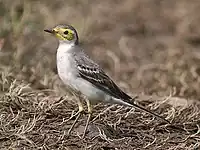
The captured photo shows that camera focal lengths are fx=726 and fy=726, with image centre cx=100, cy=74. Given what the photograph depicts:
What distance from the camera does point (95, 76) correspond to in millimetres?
6406

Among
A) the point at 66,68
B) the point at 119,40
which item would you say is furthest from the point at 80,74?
the point at 119,40

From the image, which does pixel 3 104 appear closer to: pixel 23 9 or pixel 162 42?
pixel 23 9

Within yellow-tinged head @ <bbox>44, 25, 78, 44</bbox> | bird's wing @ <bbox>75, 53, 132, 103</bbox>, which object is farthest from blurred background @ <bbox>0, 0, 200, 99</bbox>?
bird's wing @ <bbox>75, 53, 132, 103</bbox>

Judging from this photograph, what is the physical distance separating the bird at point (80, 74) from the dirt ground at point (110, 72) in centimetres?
28

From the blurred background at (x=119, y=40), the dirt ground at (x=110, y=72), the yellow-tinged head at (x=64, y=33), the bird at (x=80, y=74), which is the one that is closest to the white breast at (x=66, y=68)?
the bird at (x=80, y=74)

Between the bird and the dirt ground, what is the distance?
0.28m

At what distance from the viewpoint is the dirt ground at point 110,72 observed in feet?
20.7

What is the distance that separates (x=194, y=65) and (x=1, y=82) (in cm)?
307

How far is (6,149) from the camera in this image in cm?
579

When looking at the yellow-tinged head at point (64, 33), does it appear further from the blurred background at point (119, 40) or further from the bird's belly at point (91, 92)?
the blurred background at point (119, 40)

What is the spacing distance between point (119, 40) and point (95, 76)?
15.0ft

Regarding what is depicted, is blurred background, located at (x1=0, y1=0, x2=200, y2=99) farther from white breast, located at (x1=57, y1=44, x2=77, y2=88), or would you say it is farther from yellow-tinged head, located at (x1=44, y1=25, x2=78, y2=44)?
white breast, located at (x1=57, y1=44, x2=77, y2=88)

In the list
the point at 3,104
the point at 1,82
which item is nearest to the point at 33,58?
the point at 1,82

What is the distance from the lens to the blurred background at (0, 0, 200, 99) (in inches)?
339
